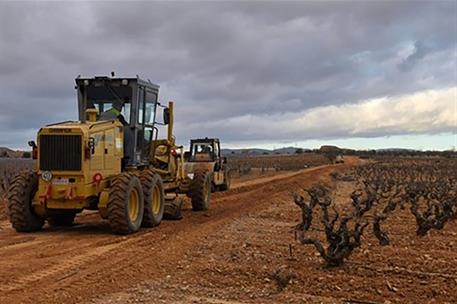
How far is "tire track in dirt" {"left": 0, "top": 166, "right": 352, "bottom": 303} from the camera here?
288 inches

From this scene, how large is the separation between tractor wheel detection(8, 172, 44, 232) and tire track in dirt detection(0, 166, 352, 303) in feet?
0.86

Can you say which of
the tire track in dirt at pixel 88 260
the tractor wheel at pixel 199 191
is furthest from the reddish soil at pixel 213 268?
the tractor wheel at pixel 199 191

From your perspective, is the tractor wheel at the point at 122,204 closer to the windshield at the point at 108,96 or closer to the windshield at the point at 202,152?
the windshield at the point at 108,96

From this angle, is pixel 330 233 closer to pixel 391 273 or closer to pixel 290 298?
pixel 391 273

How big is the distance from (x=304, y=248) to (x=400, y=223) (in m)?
4.65

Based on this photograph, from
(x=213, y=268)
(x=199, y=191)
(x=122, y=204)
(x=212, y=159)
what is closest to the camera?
(x=213, y=268)

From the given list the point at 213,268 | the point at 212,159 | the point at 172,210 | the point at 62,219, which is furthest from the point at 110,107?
the point at 212,159

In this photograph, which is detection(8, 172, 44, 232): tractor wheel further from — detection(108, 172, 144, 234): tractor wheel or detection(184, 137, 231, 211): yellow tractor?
detection(184, 137, 231, 211): yellow tractor

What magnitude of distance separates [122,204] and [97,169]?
Result: 1.08 meters

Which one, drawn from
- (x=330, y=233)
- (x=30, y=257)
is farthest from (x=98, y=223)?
(x=330, y=233)

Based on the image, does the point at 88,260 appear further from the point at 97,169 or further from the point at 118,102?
the point at 118,102

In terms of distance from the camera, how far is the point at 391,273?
7.86m

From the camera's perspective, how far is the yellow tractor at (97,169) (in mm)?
11570

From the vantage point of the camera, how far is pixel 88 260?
900 cm
